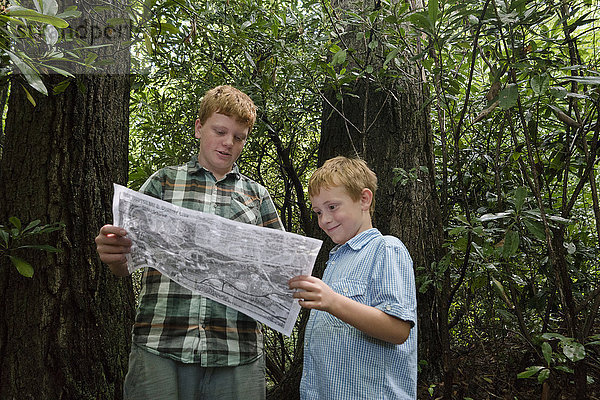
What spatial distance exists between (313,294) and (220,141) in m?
0.82

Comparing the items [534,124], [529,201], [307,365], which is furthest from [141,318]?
[534,124]

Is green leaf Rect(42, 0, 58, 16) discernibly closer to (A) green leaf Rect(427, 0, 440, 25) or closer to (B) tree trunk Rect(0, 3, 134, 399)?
(B) tree trunk Rect(0, 3, 134, 399)

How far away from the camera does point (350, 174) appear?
62.8 inches

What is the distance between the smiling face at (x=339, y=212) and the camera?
157cm

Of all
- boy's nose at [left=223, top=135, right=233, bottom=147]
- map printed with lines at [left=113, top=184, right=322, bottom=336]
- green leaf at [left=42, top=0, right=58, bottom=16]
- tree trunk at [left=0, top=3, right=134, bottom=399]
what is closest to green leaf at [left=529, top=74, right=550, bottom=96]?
map printed with lines at [left=113, top=184, right=322, bottom=336]

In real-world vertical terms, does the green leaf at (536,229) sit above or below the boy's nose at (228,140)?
below

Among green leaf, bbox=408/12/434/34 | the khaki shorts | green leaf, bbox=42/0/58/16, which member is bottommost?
the khaki shorts

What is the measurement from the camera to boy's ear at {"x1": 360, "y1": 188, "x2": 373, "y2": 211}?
161 centimetres

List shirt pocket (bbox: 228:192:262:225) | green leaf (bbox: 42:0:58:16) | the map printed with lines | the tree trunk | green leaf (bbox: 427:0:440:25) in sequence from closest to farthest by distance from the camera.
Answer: green leaf (bbox: 42:0:58:16) < the map printed with lines < green leaf (bbox: 427:0:440:25) < shirt pocket (bbox: 228:192:262:225) < the tree trunk

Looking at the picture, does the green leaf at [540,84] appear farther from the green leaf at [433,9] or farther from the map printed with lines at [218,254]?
the map printed with lines at [218,254]

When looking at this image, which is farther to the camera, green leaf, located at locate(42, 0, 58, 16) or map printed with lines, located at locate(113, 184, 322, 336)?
map printed with lines, located at locate(113, 184, 322, 336)

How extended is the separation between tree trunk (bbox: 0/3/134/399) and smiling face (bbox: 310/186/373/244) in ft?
4.29

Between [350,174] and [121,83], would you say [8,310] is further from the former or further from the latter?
[350,174]

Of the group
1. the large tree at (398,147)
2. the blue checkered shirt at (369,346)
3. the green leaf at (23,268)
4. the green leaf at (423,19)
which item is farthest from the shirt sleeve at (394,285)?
the green leaf at (23,268)
